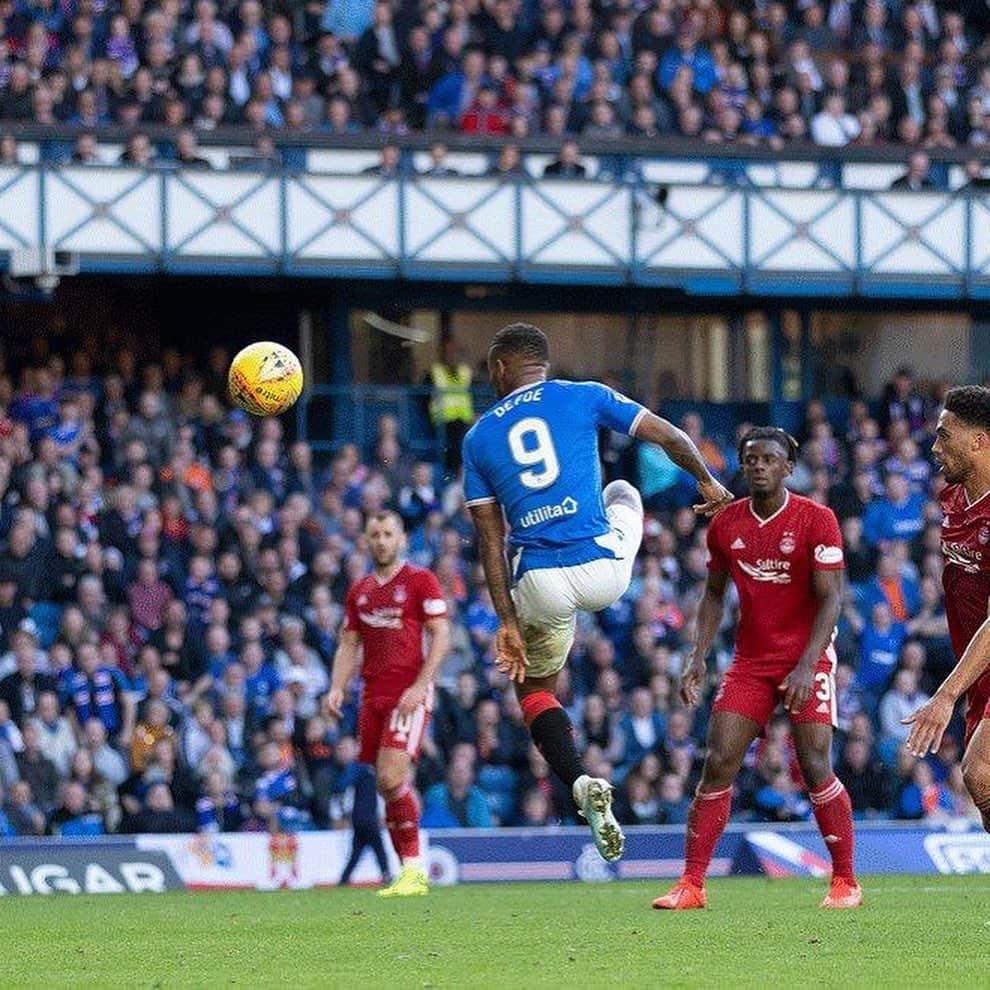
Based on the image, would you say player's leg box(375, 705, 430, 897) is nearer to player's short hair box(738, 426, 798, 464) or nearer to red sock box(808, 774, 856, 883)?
red sock box(808, 774, 856, 883)

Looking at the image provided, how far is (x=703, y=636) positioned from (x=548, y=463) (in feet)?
5.74

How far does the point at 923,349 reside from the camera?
95.9 ft

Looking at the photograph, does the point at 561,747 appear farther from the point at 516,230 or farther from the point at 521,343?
the point at 516,230

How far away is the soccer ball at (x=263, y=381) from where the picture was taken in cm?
1283

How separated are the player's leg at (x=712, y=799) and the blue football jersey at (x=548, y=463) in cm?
142

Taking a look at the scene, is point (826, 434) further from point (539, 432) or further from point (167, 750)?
point (539, 432)

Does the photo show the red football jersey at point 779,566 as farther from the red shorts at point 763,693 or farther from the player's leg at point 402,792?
the player's leg at point 402,792

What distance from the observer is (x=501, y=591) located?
10.6 meters

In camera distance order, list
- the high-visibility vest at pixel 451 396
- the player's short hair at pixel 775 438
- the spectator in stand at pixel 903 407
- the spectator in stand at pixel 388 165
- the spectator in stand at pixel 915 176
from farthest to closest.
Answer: the spectator in stand at pixel 903 407
the spectator in stand at pixel 915 176
the high-visibility vest at pixel 451 396
the spectator in stand at pixel 388 165
the player's short hair at pixel 775 438

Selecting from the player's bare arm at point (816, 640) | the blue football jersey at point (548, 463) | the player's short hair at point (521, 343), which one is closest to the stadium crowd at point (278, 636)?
the player's bare arm at point (816, 640)

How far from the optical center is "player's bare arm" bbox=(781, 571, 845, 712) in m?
11.6

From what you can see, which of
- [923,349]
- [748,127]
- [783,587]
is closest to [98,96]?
[748,127]

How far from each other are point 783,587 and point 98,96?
519 inches

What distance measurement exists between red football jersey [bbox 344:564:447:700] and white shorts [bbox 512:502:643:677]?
149 inches
